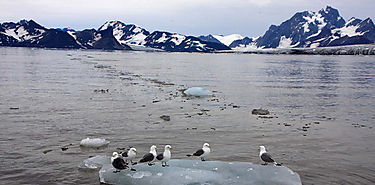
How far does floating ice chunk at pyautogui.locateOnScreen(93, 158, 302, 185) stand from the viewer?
33.6 ft

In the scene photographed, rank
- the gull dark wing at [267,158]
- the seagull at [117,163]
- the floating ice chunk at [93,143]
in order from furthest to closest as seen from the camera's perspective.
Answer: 1. the floating ice chunk at [93,143]
2. the gull dark wing at [267,158]
3. the seagull at [117,163]

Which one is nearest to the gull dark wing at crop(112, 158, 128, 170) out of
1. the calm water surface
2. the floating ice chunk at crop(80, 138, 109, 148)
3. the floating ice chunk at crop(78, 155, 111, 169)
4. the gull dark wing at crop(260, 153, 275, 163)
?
the calm water surface

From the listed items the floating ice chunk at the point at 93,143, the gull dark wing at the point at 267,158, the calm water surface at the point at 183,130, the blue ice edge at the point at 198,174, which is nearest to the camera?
the blue ice edge at the point at 198,174

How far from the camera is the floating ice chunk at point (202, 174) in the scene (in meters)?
10.2

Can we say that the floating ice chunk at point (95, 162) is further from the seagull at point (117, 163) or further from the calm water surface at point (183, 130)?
the seagull at point (117, 163)

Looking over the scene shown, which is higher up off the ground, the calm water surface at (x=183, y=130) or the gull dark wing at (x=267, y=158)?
the gull dark wing at (x=267, y=158)

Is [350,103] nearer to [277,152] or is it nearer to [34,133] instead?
[277,152]

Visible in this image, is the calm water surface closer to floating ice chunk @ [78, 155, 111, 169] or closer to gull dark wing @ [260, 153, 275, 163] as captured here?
floating ice chunk @ [78, 155, 111, 169]

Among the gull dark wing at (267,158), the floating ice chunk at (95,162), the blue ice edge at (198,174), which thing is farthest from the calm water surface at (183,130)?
the gull dark wing at (267,158)

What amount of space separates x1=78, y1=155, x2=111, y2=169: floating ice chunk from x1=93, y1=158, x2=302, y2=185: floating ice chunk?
36cm

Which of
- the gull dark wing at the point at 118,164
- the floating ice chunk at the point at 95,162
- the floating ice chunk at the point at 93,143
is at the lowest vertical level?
the floating ice chunk at the point at 95,162

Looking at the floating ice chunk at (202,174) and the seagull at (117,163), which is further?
the seagull at (117,163)

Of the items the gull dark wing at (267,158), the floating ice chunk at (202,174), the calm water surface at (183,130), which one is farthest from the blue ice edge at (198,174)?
the calm water surface at (183,130)

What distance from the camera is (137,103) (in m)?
24.2
